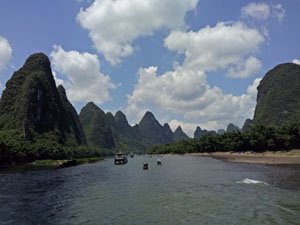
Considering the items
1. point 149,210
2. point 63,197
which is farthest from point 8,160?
point 149,210

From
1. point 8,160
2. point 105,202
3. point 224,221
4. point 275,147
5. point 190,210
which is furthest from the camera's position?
point 275,147

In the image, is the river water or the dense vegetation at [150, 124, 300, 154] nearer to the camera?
the river water

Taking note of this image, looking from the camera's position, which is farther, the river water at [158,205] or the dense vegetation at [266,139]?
the dense vegetation at [266,139]

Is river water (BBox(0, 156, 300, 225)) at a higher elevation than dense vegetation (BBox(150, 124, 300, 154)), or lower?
lower

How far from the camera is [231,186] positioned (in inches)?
2062

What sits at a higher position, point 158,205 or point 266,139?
point 266,139

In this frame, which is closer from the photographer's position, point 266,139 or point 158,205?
point 158,205

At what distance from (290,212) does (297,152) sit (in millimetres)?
103366

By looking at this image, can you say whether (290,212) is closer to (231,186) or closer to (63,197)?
(231,186)

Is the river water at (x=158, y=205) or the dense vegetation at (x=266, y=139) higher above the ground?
the dense vegetation at (x=266, y=139)

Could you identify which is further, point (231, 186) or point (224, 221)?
point (231, 186)

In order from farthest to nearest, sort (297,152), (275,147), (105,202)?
1. (275,147)
2. (297,152)
3. (105,202)

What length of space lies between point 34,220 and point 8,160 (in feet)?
286

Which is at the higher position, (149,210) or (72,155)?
(72,155)
